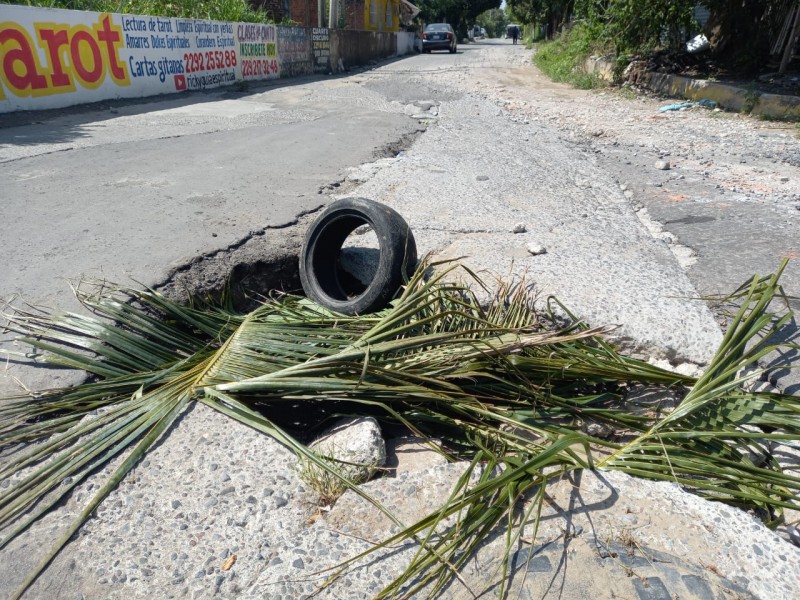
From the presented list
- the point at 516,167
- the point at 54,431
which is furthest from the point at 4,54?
the point at 54,431

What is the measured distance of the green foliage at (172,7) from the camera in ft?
38.5

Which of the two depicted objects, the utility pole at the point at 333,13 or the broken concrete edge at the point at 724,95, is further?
the utility pole at the point at 333,13

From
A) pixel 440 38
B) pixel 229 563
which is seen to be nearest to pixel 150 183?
pixel 229 563

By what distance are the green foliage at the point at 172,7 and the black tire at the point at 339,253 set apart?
10581 mm

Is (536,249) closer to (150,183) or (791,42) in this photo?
(150,183)

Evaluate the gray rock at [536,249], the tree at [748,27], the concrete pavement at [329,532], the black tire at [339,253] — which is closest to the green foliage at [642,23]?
the tree at [748,27]

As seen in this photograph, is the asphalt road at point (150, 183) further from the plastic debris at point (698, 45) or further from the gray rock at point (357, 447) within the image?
the plastic debris at point (698, 45)

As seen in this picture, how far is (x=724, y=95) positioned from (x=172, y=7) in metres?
12.6

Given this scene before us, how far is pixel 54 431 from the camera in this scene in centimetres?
210

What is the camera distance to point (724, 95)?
10.3 m

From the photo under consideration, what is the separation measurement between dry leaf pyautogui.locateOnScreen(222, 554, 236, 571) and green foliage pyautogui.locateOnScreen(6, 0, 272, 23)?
12.3 metres

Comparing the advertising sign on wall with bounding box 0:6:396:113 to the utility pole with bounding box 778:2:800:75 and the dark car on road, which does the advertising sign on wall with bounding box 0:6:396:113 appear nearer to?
the utility pole with bounding box 778:2:800:75

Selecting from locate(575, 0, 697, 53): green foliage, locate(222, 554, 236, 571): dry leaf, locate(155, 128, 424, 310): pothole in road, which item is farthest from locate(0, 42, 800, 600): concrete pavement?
locate(575, 0, 697, 53): green foliage

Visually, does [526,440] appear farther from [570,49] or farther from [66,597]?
[570,49]
